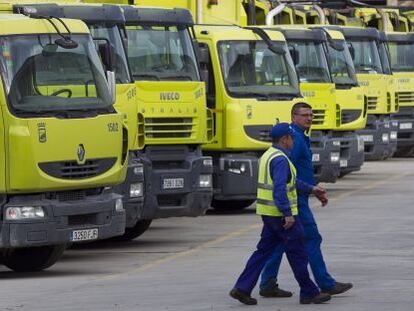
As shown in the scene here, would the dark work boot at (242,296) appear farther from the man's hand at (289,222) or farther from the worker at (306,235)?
the man's hand at (289,222)

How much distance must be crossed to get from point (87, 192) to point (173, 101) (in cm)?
401

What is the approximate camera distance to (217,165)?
24.7 metres

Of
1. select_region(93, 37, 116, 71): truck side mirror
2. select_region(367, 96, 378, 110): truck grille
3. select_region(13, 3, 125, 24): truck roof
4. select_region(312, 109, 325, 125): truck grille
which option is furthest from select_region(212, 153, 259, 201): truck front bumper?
select_region(367, 96, 378, 110): truck grille

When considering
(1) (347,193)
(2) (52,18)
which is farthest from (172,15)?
(1) (347,193)

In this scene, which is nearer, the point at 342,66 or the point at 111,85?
the point at 111,85

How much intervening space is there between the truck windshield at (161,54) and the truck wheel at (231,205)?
5.00m

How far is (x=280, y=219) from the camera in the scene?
14625 mm

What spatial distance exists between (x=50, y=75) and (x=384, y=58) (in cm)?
1998

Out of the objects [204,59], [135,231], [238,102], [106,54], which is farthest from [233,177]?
[106,54]

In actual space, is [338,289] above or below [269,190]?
below

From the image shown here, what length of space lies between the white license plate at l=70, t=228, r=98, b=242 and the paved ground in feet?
1.34

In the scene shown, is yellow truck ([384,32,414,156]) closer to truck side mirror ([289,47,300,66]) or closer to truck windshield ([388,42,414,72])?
truck windshield ([388,42,414,72])

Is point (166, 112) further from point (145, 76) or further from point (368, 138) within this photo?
point (368, 138)

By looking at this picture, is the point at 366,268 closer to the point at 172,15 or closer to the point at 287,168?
the point at 287,168
